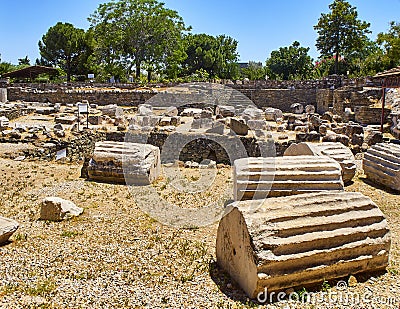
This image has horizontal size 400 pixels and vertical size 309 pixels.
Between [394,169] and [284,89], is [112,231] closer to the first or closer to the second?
[394,169]

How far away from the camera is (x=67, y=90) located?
28.8m

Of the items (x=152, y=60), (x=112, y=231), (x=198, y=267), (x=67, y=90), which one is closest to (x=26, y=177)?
(x=112, y=231)

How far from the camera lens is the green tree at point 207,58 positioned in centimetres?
4910

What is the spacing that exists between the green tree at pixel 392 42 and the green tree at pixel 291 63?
13924 millimetres

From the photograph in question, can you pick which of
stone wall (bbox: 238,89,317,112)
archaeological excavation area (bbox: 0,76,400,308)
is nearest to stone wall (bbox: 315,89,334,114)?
stone wall (bbox: 238,89,317,112)

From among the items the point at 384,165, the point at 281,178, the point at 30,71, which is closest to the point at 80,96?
the point at 30,71

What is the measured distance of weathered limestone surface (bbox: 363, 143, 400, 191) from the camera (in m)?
9.16

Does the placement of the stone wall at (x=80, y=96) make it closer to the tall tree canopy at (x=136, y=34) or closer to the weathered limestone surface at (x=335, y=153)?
the tall tree canopy at (x=136, y=34)

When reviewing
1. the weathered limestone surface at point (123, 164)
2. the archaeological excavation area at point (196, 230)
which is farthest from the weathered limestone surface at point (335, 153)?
the weathered limestone surface at point (123, 164)

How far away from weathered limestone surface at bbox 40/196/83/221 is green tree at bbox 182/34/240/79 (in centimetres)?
4140

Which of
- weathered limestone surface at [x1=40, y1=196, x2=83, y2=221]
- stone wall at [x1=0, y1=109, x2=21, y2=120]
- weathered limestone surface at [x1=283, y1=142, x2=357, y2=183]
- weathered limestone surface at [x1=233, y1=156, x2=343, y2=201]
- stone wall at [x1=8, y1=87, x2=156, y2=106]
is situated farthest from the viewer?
stone wall at [x1=8, y1=87, x2=156, y2=106]

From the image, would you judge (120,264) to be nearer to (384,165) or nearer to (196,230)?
(196,230)

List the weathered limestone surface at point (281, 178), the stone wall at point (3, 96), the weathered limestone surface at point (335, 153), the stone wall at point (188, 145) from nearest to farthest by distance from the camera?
the weathered limestone surface at point (281, 178) < the weathered limestone surface at point (335, 153) < the stone wall at point (188, 145) < the stone wall at point (3, 96)

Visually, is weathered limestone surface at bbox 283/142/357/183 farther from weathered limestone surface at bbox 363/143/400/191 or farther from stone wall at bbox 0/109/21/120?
stone wall at bbox 0/109/21/120
